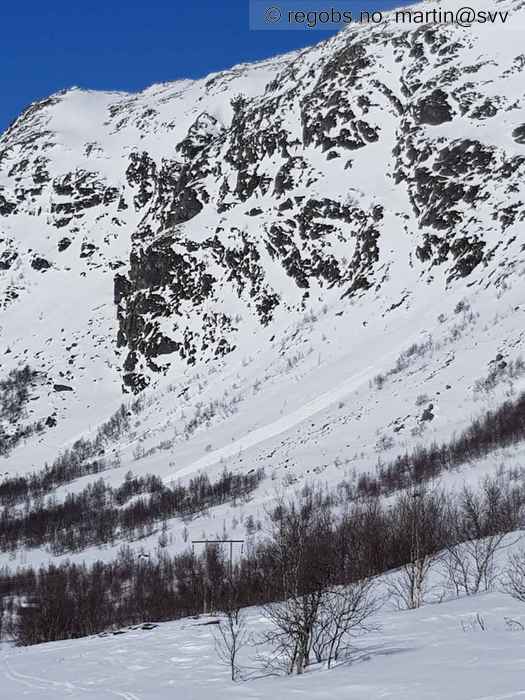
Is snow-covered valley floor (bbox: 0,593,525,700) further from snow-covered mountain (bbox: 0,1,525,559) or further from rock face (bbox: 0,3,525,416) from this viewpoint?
rock face (bbox: 0,3,525,416)

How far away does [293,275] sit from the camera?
116 m

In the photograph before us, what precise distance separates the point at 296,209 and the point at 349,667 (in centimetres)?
11323

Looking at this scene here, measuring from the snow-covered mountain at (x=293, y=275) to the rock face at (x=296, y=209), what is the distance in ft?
1.44

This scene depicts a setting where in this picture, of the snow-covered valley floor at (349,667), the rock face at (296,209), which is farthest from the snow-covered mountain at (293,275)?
the snow-covered valley floor at (349,667)

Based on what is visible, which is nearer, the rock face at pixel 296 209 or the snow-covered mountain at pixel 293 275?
the snow-covered mountain at pixel 293 275

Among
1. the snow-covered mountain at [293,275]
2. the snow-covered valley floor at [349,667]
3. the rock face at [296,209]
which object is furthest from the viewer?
the rock face at [296,209]

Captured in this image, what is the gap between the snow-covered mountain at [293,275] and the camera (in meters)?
67.4

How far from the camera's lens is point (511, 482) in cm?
4106

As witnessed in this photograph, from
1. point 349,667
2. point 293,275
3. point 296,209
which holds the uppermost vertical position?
point 296,209

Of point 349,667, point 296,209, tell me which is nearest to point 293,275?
point 296,209

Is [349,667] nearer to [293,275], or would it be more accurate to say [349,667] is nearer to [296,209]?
[293,275]

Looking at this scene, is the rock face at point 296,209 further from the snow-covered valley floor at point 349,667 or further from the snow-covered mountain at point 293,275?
the snow-covered valley floor at point 349,667

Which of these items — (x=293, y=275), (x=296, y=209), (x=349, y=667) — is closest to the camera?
(x=349, y=667)

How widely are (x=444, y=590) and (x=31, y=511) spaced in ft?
222
